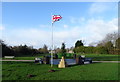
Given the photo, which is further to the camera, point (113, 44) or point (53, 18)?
point (113, 44)

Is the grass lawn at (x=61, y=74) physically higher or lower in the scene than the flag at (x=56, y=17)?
lower

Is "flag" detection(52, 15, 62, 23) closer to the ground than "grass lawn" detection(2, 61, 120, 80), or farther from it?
farther from it

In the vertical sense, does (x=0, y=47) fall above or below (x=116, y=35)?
below

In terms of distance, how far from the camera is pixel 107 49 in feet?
158

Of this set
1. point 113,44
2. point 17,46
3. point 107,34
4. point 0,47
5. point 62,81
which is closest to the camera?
point 62,81

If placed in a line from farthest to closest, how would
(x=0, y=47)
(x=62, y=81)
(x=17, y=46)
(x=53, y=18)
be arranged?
(x=17, y=46) < (x=0, y=47) < (x=53, y=18) < (x=62, y=81)

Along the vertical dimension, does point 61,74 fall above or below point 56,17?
below

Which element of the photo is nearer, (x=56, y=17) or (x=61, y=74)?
(x=61, y=74)

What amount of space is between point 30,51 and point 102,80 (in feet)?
147

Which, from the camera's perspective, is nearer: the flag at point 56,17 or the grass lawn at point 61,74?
the grass lawn at point 61,74

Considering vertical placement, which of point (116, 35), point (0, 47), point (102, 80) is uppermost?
point (116, 35)

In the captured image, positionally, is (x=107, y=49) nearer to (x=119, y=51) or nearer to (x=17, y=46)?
(x=119, y=51)

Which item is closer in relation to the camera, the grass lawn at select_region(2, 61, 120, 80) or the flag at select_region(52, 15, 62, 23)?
the grass lawn at select_region(2, 61, 120, 80)

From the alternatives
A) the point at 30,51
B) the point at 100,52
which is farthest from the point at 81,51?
the point at 30,51
